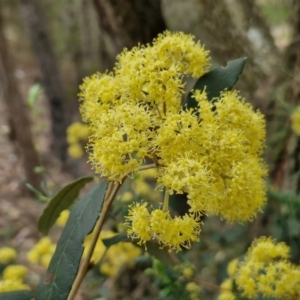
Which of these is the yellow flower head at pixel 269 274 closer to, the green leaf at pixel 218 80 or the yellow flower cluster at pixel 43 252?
the green leaf at pixel 218 80

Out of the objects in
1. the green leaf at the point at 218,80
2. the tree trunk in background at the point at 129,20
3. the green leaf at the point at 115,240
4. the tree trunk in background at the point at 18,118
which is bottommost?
the green leaf at the point at 115,240

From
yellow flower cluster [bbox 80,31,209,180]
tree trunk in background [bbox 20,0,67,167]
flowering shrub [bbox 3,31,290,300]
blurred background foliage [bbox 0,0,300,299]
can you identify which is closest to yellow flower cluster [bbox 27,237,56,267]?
blurred background foliage [bbox 0,0,300,299]

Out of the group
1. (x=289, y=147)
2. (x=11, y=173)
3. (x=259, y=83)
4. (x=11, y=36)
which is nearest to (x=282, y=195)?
(x=289, y=147)

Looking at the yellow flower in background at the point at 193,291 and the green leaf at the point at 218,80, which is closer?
the green leaf at the point at 218,80

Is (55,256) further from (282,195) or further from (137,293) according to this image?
(137,293)

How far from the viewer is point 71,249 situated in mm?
1037

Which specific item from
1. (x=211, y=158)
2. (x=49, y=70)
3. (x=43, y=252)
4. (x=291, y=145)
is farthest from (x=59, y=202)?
(x=49, y=70)

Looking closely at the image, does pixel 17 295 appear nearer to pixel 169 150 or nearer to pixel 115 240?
pixel 115 240

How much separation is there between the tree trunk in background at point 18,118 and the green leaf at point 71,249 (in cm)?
223

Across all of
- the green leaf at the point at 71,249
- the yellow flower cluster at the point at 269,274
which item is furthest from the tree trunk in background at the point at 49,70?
the yellow flower cluster at the point at 269,274

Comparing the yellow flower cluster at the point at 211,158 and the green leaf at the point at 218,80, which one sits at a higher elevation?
the green leaf at the point at 218,80

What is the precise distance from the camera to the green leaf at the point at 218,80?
3.61 ft

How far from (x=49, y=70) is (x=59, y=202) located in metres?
2.99

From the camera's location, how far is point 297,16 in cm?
217
